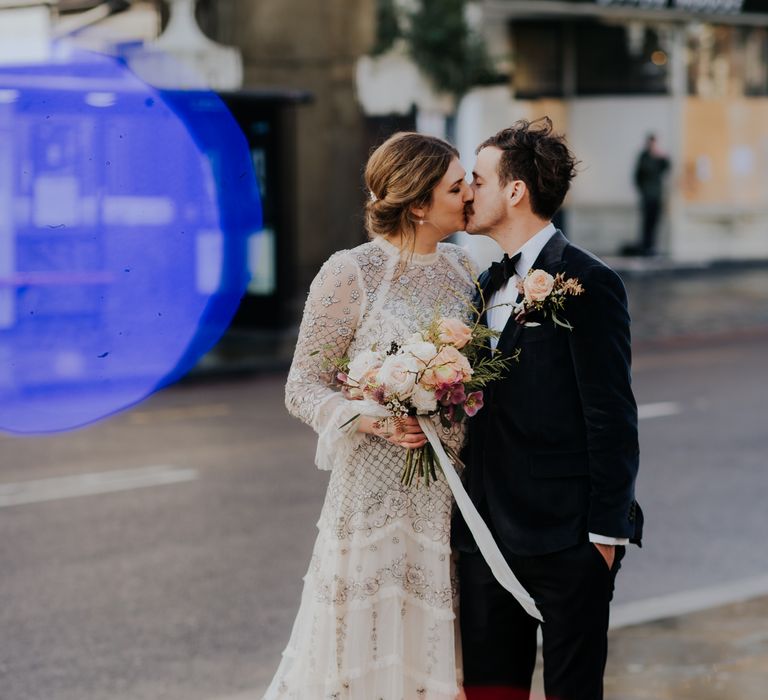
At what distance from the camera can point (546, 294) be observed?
330cm

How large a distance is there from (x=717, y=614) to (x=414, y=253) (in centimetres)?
285

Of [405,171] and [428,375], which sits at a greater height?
[405,171]

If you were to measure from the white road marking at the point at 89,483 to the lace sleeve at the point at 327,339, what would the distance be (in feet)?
16.9

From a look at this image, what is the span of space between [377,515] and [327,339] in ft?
1.63

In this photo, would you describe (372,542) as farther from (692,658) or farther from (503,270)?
(692,658)

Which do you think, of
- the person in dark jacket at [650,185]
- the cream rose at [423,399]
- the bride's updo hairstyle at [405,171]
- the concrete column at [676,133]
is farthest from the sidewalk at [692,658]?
the concrete column at [676,133]

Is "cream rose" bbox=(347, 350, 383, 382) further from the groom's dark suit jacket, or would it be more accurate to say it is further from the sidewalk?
the sidewalk

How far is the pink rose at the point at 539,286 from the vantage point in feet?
10.8

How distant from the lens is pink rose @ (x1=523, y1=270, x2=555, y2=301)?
130 inches

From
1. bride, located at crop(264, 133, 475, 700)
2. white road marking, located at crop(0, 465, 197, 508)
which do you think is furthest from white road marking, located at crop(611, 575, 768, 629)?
white road marking, located at crop(0, 465, 197, 508)

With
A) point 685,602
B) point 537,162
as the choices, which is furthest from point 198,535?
point 537,162

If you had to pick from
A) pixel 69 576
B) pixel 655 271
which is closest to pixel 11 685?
pixel 69 576

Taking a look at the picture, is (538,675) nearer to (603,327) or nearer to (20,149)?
(603,327)

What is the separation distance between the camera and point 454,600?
361cm
